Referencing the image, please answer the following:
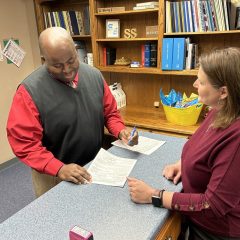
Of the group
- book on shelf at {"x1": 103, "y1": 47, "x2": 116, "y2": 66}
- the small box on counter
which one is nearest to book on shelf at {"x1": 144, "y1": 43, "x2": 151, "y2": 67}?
book on shelf at {"x1": 103, "y1": 47, "x2": 116, "y2": 66}

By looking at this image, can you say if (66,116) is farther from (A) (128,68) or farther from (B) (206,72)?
(A) (128,68)

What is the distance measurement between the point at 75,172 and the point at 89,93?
57 centimetres

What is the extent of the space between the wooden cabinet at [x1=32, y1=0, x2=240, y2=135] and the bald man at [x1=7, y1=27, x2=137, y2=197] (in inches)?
40.2

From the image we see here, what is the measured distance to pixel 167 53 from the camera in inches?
96.6

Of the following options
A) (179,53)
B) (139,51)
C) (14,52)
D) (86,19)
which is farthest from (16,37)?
(179,53)

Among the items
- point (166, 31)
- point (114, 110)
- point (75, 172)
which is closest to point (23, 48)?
point (166, 31)

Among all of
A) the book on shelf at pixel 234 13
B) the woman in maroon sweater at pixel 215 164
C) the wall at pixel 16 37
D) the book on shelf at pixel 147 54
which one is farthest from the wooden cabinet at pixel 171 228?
the wall at pixel 16 37

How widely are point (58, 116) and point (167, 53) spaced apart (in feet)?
4.64

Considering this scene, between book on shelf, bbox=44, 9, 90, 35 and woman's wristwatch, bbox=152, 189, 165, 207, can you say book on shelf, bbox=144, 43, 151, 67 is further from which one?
woman's wristwatch, bbox=152, 189, 165, 207

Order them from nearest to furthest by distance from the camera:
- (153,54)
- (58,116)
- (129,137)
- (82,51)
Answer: (58,116)
(129,137)
(153,54)
(82,51)

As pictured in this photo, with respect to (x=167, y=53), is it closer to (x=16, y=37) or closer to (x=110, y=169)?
(x=110, y=169)

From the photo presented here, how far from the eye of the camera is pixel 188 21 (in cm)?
234

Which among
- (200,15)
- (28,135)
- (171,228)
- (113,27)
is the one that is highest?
(200,15)

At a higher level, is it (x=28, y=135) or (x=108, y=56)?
(x=108, y=56)
